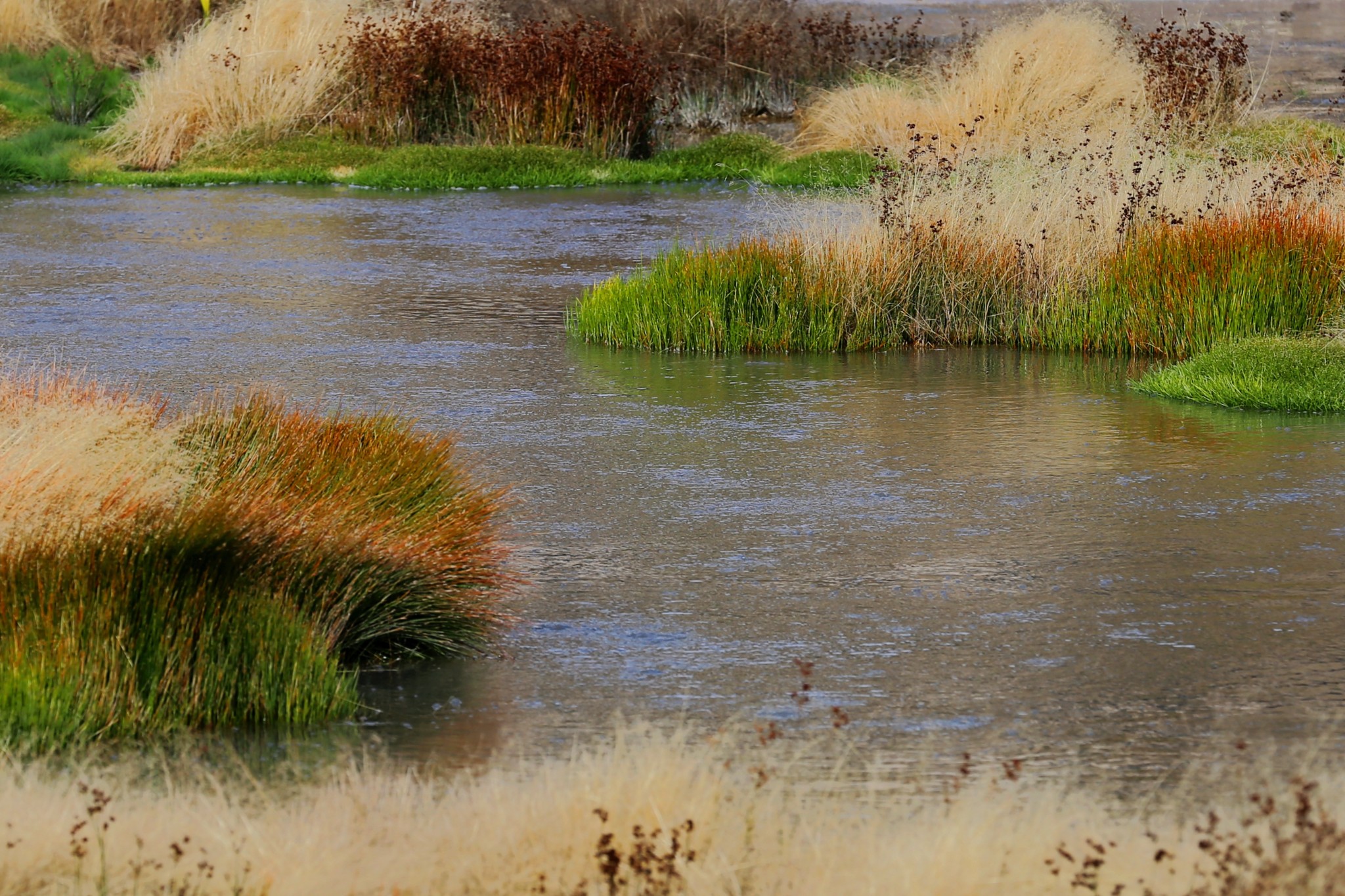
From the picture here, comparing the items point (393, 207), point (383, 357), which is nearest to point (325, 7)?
point (393, 207)

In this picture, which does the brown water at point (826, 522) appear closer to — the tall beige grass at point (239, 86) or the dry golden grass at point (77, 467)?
the dry golden grass at point (77, 467)

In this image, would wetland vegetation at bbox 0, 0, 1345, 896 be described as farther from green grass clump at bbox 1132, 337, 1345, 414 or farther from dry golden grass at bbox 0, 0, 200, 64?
dry golden grass at bbox 0, 0, 200, 64

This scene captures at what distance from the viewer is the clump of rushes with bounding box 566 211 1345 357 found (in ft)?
40.9

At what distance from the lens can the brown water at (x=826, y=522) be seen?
573cm

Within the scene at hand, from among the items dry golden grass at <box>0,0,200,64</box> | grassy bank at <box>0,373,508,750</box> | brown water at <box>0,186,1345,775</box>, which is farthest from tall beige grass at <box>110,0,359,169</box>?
grassy bank at <box>0,373,508,750</box>

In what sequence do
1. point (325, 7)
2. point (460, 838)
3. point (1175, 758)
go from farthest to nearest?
point (325, 7)
point (1175, 758)
point (460, 838)

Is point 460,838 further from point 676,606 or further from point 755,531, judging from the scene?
point 755,531

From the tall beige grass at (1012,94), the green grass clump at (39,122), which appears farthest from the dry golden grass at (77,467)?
the green grass clump at (39,122)

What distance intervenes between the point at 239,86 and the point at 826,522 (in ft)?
64.4

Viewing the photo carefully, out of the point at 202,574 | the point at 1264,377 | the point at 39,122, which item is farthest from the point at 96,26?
the point at 202,574

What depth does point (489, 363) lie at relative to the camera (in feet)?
39.3

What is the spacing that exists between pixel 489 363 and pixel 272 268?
5045 millimetres

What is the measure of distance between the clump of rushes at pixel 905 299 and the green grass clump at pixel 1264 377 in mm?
1126

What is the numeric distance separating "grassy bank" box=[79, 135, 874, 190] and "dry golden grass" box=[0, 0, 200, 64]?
7986 mm
